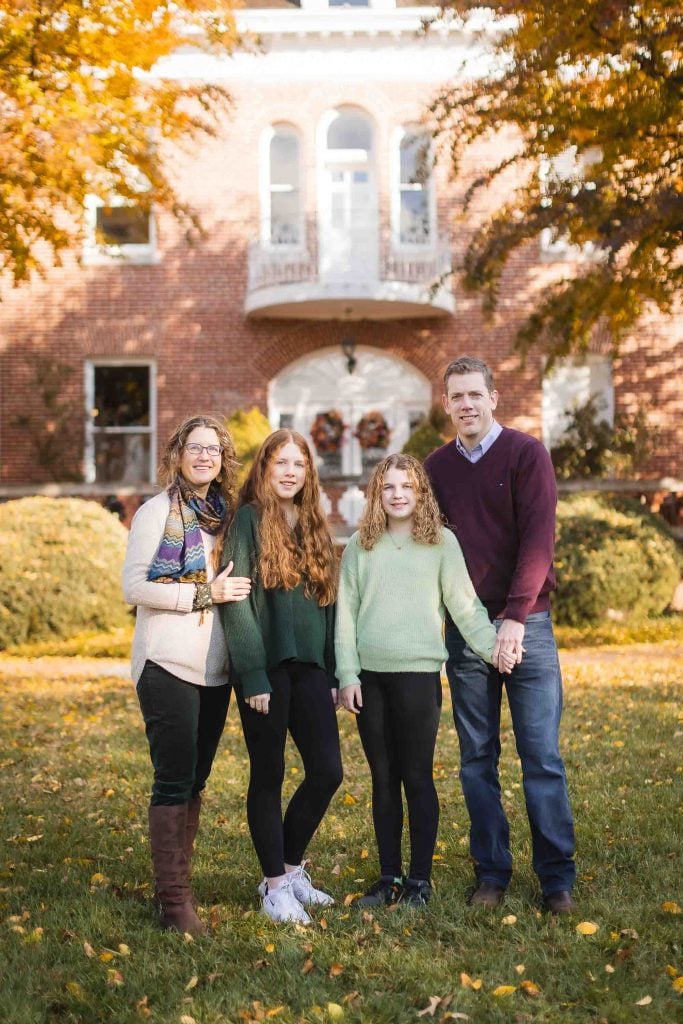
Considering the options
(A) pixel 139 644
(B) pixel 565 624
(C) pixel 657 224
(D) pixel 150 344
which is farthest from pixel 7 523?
(A) pixel 139 644

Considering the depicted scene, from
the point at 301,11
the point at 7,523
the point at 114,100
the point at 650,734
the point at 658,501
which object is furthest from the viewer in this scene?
the point at 301,11

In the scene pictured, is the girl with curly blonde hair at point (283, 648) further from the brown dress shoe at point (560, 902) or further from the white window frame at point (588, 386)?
the white window frame at point (588, 386)

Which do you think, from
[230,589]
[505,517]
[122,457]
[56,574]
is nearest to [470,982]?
[230,589]

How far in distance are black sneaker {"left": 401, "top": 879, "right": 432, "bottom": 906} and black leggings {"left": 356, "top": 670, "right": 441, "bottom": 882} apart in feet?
0.08

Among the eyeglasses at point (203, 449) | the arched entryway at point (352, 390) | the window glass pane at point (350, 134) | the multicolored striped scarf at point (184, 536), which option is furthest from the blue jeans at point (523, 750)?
the window glass pane at point (350, 134)

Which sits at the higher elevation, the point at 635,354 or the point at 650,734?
the point at 635,354

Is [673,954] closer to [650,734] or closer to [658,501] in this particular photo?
[650,734]

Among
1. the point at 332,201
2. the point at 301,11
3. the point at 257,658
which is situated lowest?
the point at 257,658

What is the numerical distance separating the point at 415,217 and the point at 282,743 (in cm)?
1326

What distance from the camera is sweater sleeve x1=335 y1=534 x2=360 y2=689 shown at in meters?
4.18

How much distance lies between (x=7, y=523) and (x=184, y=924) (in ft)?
29.3

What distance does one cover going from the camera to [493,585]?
4250 mm

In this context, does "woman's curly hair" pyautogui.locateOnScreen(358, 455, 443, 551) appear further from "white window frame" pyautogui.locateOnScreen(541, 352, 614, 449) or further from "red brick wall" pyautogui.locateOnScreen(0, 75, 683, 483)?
"white window frame" pyautogui.locateOnScreen(541, 352, 614, 449)

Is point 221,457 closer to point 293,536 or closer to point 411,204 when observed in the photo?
point 293,536
